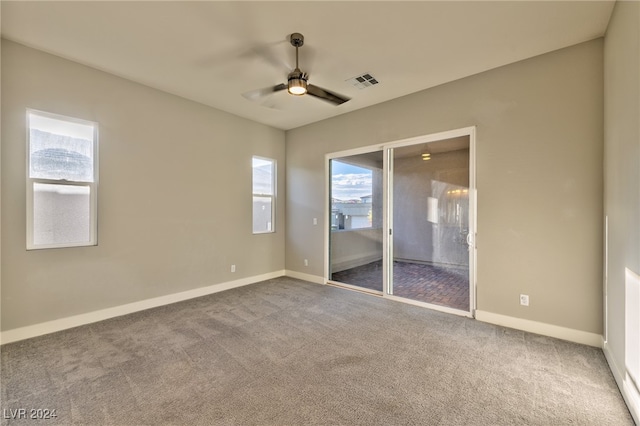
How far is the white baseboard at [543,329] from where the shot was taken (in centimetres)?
272

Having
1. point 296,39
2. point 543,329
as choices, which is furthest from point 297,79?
point 543,329

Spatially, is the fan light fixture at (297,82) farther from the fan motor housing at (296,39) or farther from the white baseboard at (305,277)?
the white baseboard at (305,277)

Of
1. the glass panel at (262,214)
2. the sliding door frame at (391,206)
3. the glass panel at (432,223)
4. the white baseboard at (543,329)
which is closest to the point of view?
the white baseboard at (543,329)

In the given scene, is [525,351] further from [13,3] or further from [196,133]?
[13,3]

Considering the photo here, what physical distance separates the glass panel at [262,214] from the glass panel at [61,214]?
2481 millimetres

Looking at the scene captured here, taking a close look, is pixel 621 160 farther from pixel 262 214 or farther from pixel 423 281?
pixel 262 214

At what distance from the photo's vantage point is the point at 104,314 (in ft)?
11.0

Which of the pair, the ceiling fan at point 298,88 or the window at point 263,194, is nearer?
the ceiling fan at point 298,88

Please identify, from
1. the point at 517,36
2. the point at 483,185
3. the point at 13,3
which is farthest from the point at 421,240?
the point at 13,3

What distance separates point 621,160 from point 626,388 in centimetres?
172

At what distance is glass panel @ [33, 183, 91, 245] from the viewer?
2.97 m

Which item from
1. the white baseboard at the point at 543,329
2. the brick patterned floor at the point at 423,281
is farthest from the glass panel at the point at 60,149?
the white baseboard at the point at 543,329

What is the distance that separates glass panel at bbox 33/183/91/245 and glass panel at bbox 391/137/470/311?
4.18m

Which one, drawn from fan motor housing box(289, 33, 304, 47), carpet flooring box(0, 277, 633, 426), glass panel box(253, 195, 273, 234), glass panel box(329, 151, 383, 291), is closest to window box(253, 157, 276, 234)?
glass panel box(253, 195, 273, 234)
